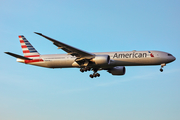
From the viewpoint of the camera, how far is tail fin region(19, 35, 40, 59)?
5041cm

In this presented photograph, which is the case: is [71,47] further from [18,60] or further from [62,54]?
[18,60]

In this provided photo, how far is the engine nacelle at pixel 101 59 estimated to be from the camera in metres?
42.2

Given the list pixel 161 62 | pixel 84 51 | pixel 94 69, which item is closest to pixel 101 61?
pixel 84 51

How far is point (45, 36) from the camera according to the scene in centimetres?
3684

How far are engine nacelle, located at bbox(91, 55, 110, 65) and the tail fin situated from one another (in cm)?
1208

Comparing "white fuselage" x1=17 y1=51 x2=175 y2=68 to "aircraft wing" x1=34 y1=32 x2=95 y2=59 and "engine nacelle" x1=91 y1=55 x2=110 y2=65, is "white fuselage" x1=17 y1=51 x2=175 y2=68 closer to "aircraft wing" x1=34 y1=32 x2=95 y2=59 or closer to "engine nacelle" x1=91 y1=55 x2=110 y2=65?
"engine nacelle" x1=91 y1=55 x2=110 y2=65

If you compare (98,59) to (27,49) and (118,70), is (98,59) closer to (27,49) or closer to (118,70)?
(118,70)

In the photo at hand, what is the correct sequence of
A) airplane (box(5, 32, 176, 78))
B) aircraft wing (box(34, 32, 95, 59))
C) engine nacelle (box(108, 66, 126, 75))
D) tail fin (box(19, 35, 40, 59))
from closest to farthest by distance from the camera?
aircraft wing (box(34, 32, 95, 59)) → airplane (box(5, 32, 176, 78)) → engine nacelle (box(108, 66, 126, 75)) → tail fin (box(19, 35, 40, 59))

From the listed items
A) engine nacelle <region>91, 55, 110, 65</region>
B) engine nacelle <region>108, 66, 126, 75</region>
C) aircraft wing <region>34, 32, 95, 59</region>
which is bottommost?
engine nacelle <region>108, 66, 126, 75</region>

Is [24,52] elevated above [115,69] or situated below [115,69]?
above

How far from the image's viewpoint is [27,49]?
51.5m

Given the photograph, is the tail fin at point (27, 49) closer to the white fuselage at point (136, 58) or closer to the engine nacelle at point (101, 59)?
the white fuselage at point (136, 58)

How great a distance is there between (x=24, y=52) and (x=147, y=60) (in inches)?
882

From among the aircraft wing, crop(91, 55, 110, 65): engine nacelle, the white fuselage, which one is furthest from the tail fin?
crop(91, 55, 110, 65): engine nacelle
